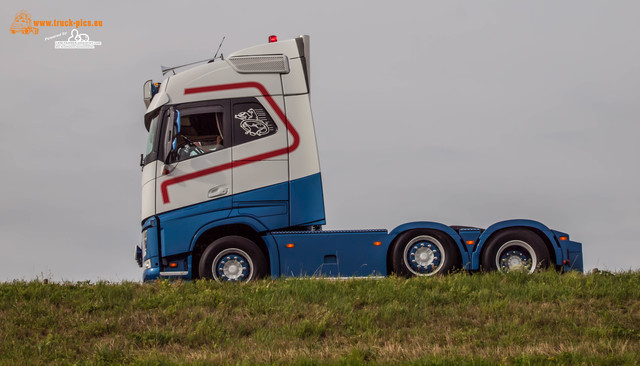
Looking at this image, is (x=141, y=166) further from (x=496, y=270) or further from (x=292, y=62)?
(x=496, y=270)

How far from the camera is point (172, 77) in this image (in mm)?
14867

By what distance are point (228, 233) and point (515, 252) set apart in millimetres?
5344

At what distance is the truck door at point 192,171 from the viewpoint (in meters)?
14.2

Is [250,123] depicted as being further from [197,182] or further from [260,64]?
[197,182]

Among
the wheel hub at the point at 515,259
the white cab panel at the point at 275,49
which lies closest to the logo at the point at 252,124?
the white cab panel at the point at 275,49

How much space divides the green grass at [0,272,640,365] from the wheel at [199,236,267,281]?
70 cm

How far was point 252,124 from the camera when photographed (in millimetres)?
14422

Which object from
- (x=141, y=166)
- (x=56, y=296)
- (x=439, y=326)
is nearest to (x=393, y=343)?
(x=439, y=326)

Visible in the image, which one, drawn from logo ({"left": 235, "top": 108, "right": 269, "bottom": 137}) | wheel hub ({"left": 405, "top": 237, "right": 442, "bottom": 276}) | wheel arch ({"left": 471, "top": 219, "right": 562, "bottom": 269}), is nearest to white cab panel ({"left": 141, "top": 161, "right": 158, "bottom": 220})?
logo ({"left": 235, "top": 108, "right": 269, "bottom": 137})

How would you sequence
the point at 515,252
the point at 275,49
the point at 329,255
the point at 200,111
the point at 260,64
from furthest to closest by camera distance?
1. the point at 275,49
2. the point at 260,64
3. the point at 200,111
4. the point at 515,252
5. the point at 329,255

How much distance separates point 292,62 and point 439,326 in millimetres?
6090

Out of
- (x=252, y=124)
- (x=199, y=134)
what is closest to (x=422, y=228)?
(x=252, y=124)

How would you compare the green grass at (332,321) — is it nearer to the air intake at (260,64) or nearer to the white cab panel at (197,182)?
the white cab panel at (197,182)

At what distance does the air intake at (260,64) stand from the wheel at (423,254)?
3.92 m
